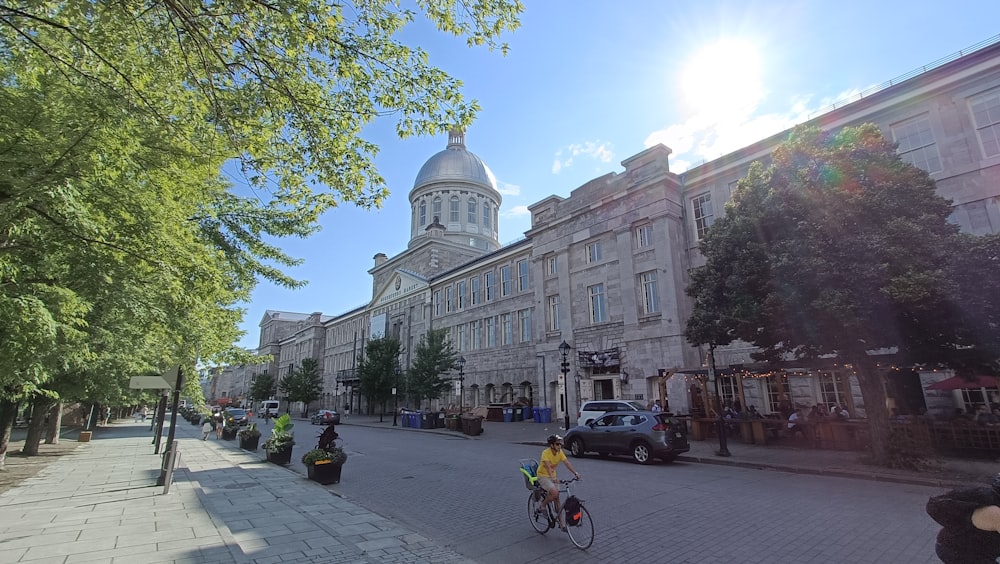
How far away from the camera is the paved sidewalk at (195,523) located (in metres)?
5.76

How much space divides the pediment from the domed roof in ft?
62.3

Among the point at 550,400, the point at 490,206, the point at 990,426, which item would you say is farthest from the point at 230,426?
the point at 490,206

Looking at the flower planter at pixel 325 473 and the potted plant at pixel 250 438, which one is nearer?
the flower planter at pixel 325 473

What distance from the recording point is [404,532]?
6.90 meters

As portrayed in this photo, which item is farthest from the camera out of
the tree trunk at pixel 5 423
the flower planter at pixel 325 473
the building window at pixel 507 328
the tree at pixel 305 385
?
the tree at pixel 305 385

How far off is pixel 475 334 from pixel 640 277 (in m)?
18.4

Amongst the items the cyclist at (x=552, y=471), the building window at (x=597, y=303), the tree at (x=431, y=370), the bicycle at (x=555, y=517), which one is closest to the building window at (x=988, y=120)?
the building window at (x=597, y=303)

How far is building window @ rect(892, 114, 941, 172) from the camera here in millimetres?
18500

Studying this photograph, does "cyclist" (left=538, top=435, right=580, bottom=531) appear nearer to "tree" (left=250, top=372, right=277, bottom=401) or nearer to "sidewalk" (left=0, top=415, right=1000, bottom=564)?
"sidewalk" (left=0, top=415, right=1000, bottom=564)

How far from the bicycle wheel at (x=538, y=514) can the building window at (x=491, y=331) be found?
31411mm

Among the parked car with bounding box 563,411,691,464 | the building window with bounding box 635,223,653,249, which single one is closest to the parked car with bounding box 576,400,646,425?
the parked car with bounding box 563,411,691,464

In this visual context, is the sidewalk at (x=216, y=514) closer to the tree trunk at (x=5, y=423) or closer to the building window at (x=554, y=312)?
the tree trunk at (x=5, y=423)

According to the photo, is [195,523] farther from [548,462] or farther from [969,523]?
[969,523]

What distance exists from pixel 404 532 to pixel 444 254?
4871 cm
